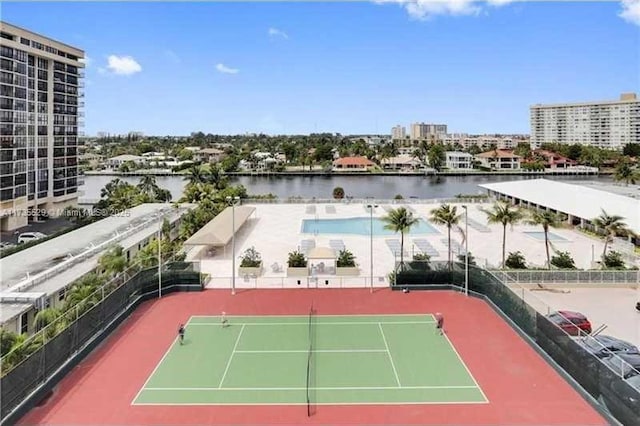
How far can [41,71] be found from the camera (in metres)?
47.3

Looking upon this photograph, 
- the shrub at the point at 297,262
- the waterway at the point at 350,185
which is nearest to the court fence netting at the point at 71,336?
the shrub at the point at 297,262

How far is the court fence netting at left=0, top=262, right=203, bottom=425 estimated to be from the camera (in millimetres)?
13109

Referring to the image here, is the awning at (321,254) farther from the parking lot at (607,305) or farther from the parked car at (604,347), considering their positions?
the parked car at (604,347)

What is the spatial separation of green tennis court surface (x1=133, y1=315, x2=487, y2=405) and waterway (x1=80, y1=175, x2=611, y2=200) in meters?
58.0

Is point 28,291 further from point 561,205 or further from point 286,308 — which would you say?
point 561,205

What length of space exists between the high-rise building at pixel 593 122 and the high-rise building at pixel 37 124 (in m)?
169

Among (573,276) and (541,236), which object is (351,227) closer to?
(541,236)

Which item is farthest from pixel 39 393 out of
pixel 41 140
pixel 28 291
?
pixel 41 140

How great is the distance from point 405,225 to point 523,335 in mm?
10538

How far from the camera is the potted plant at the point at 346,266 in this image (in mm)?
27031

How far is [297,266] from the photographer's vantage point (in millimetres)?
27250

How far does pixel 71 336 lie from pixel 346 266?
576 inches

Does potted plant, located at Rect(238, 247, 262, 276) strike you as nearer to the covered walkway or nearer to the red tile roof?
the covered walkway

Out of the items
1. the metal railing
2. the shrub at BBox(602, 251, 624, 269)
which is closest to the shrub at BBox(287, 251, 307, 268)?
the metal railing
